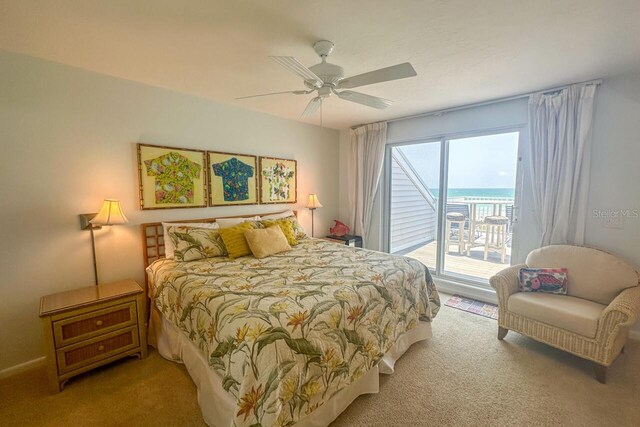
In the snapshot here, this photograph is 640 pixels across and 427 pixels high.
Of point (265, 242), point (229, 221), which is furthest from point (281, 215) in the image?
point (265, 242)

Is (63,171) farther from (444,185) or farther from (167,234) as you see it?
(444,185)

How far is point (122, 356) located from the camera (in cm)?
220

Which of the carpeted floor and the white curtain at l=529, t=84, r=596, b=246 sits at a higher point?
the white curtain at l=529, t=84, r=596, b=246

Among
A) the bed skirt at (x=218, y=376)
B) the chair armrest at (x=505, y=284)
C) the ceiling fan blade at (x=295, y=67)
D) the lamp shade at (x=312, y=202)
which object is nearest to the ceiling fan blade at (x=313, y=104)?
the ceiling fan blade at (x=295, y=67)

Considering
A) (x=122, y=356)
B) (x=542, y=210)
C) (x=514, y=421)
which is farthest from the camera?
(x=542, y=210)

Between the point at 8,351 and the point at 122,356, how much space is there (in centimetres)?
85

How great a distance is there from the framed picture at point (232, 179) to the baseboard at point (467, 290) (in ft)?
9.81

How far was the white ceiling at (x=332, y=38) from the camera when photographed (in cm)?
156

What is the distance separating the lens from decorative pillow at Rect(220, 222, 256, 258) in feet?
8.95

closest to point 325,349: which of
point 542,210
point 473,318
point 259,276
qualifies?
point 259,276

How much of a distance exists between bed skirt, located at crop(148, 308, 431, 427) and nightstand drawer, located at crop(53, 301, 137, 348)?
11.4 inches

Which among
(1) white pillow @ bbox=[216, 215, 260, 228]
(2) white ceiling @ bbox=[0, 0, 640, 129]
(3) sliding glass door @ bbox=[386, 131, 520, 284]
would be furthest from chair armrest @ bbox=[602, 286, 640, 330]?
(1) white pillow @ bbox=[216, 215, 260, 228]

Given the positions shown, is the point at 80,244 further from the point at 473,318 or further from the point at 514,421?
the point at 473,318

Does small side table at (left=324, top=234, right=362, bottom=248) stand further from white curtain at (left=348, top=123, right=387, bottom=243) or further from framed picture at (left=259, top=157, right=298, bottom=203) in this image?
framed picture at (left=259, top=157, right=298, bottom=203)
